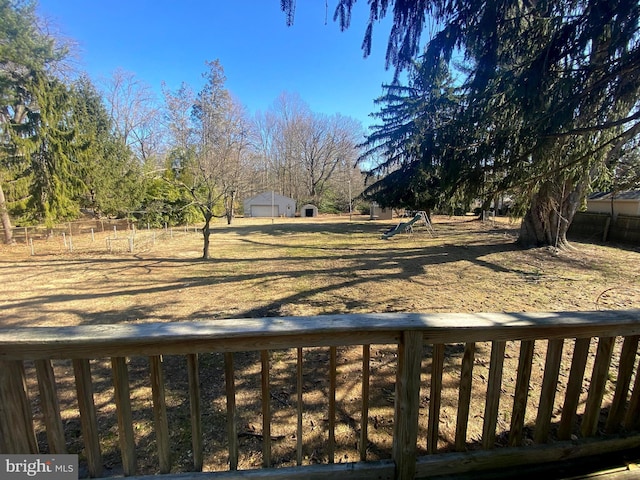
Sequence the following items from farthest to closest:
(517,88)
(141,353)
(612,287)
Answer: (612,287)
(517,88)
(141,353)

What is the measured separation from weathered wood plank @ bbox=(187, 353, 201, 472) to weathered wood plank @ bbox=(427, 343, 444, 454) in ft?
3.35

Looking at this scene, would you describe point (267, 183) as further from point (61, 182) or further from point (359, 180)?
point (61, 182)

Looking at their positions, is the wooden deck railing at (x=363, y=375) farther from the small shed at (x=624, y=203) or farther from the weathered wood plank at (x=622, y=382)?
the small shed at (x=624, y=203)

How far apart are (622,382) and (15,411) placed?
9.15ft

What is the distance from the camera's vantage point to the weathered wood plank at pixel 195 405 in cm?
119

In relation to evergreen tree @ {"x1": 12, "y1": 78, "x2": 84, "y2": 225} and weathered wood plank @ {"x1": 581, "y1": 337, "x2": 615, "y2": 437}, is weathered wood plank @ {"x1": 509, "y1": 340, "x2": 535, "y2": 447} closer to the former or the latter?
weathered wood plank @ {"x1": 581, "y1": 337, "x2": 615, "y2": 437}

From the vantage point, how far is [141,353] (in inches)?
44.5

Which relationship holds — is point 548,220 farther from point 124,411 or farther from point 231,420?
point 124,411

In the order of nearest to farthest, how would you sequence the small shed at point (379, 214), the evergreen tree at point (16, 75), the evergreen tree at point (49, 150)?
the evergreen tree at point (16, 75), the evergreen tree at point (49, 150), the small shed at point (379, 214)

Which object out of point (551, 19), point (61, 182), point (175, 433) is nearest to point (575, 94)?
point (551, 19)

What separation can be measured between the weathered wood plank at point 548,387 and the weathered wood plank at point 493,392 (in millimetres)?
210

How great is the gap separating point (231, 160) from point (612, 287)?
11.5 meters

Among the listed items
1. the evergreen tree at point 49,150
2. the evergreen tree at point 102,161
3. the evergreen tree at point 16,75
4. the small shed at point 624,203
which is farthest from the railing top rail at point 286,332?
the evergreen tree at point 102,161

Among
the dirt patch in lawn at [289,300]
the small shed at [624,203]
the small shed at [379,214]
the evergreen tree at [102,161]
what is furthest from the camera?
the small shed at [379,214]
